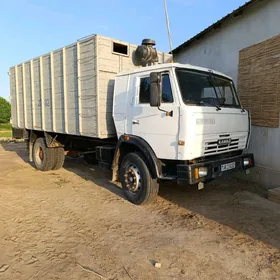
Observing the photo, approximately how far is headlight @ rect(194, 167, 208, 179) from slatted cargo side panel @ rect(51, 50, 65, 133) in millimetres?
3813

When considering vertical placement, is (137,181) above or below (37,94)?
below

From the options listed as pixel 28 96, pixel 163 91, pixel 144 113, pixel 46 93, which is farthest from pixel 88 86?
pixel 28 96

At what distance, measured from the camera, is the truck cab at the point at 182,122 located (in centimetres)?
419

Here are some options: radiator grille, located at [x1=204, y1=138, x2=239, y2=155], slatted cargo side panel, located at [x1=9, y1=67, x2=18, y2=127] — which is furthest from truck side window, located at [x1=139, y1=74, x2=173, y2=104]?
slatted cargo side panel, located at [x1=9, y1=67, x2=18, y2=127]

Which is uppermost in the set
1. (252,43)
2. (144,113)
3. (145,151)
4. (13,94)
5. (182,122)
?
(252,43)

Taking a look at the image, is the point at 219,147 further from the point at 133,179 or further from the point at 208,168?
the point at 133,179

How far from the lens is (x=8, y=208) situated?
4812 millimetres

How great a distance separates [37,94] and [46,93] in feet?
1.85

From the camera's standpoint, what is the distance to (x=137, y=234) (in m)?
3.81

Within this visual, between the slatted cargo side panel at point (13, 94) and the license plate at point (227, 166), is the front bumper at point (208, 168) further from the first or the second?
the slatted cargo side panel at point (13, 94)

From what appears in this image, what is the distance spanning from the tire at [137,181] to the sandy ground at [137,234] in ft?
0.65

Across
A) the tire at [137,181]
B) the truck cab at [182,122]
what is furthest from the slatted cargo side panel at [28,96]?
the tire at [137,181]

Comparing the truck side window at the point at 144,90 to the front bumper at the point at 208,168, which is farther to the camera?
the truck side window at the point at 144,90

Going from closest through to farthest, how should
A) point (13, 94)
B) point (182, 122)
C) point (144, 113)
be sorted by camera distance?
point (182, 122) → point (144, 113) → point (13, 94)
